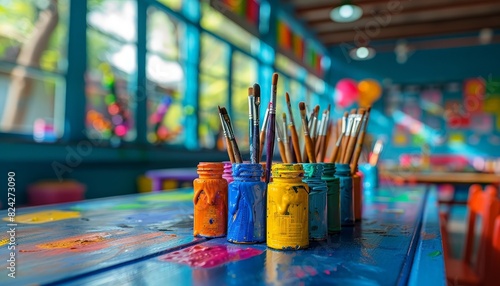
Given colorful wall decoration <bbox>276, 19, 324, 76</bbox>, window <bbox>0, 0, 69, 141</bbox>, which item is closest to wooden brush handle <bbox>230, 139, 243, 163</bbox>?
window <bbox>0, 0, 69, 141</bbox>

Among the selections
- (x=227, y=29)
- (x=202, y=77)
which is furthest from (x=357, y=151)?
(x=227, y=29)

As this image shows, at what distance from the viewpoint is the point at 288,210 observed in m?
0.75

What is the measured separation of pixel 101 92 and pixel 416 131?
21.4 ft

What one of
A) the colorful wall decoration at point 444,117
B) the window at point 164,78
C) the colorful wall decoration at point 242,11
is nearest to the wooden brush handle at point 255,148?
the window at point 164,78

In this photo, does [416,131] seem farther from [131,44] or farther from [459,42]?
[131,44]

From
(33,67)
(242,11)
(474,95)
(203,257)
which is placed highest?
(242,11)

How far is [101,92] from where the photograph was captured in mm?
3699

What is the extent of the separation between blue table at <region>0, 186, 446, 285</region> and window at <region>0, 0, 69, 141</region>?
2.35m

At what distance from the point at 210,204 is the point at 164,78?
12.8ft

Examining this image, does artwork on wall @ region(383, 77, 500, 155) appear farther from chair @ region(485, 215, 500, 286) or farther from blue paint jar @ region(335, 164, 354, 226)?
blue paint jar @ region(335, 164, 354, 226)

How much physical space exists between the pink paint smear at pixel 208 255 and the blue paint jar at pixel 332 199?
25cm

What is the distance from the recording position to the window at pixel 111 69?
3588 mm

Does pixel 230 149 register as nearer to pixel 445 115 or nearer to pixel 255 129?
pixel 255 129

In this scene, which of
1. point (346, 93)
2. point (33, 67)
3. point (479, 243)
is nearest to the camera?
point (479, 243)
